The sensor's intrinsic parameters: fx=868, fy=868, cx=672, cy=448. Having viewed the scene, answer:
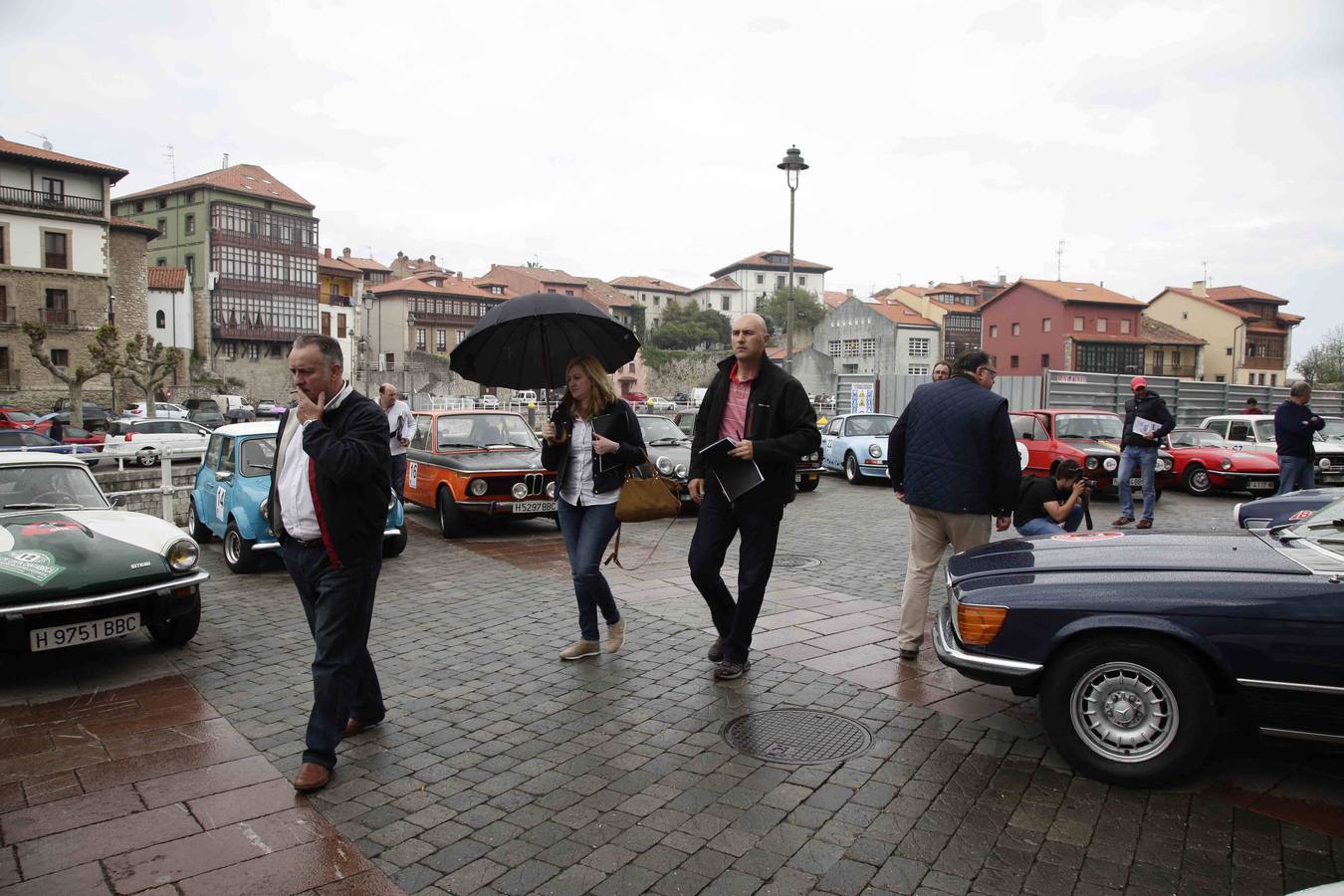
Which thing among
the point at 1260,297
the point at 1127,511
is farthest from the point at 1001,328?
the point at 1127,511

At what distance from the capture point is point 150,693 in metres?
5.12

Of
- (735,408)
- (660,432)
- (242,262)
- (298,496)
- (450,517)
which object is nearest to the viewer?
(298,496)

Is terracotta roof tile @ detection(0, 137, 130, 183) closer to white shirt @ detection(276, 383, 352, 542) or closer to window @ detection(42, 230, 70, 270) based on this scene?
window @ detection(42, 230, 70, 270)

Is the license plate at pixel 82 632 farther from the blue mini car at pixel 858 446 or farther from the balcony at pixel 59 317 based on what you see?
the balcony at pixel 59 317

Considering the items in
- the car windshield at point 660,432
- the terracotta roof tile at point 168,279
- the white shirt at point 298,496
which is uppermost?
the terracotta roof tile at point 168,279

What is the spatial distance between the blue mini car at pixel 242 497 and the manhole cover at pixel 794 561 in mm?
3924

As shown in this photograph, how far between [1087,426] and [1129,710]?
41.8ft

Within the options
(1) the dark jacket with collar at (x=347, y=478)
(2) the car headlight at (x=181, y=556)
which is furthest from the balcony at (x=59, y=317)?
(1) the dark jacket with collar at (x=347, y=478)

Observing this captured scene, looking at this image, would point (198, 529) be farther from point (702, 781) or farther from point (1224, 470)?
point (1224, 470)

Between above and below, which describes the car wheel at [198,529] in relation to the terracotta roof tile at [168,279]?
below

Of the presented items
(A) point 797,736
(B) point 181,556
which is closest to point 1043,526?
(A) point 797,736

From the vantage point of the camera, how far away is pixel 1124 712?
3.66m

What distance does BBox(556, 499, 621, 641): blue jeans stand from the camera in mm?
5277

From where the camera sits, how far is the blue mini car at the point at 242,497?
28.1 ft
